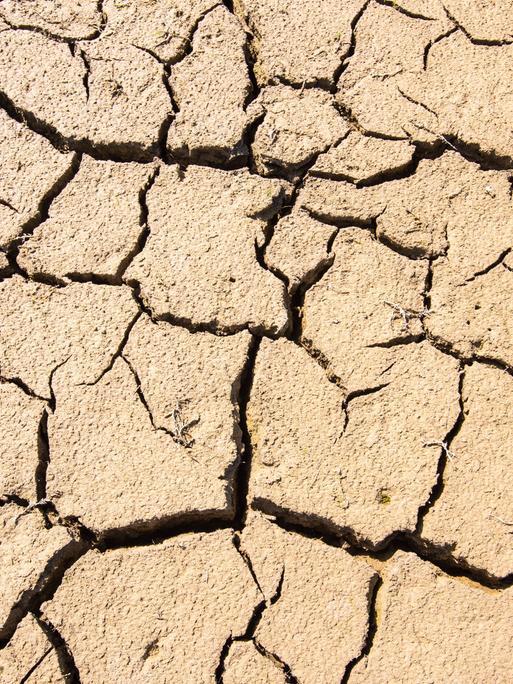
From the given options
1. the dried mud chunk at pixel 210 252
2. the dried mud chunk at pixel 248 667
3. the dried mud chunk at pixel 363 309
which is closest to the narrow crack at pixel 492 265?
the dried mud chunk at pixel 363 309

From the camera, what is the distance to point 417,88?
2658 mm

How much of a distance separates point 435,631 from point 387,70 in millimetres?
1877

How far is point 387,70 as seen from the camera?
270 cm

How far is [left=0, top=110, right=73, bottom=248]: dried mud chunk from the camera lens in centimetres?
247

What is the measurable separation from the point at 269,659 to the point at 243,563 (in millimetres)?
247

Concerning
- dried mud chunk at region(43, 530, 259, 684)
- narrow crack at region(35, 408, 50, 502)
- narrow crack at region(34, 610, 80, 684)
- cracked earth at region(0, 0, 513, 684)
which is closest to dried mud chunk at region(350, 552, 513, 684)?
cracked earth at region(0, 0, 513, 684)

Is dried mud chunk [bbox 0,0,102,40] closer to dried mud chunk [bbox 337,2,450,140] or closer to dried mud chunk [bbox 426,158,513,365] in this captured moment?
dried mud chunk [bbox 337,2,450,140]

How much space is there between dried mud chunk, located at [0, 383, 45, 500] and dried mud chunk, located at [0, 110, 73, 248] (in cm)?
54

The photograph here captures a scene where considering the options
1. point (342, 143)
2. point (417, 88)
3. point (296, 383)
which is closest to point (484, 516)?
point (296, 383)

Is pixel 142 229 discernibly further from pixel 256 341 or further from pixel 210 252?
pixel 256 341

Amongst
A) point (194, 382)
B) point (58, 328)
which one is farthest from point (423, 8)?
point (58, 328)

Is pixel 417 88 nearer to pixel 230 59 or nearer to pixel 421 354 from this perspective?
pixel 230 59

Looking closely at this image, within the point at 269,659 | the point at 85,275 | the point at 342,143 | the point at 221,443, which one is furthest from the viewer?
the point at 342,143

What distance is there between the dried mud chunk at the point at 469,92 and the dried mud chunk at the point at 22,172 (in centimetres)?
126
